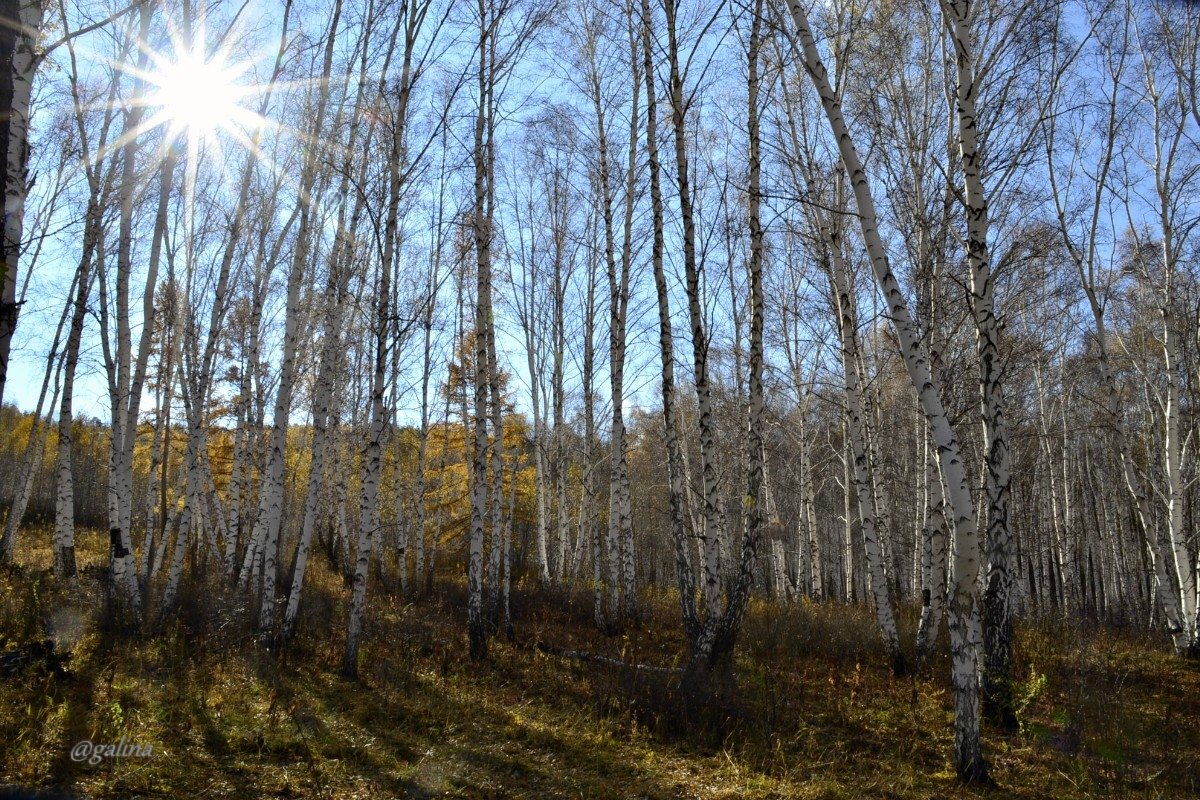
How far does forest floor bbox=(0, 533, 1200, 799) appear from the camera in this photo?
4.63 m

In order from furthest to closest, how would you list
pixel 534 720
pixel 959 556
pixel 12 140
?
pixel 534 720 → pixel 959 556 → pixel 12 140

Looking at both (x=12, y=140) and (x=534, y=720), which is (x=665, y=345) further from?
(x=12, y=140)

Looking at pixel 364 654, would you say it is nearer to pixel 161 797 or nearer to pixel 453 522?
pixel 161 797

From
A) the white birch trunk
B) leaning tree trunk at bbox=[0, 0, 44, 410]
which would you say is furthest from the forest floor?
leaning tree trunk at bbox=[0, 0, 44, 410]

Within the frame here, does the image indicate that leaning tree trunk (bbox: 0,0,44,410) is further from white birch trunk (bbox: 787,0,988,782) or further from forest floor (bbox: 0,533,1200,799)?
white birch trunk (bbox: 787,0,988,782)

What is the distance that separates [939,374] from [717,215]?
10.7 feet

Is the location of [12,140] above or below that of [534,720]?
above

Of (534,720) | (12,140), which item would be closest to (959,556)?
(534,720)

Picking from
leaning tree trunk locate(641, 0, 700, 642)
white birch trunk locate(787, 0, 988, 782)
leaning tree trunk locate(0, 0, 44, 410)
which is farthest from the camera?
leaning tree trunk locate(641, 0, 700, 642)

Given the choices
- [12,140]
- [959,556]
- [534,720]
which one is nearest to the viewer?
[12,140]

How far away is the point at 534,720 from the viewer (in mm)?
6281

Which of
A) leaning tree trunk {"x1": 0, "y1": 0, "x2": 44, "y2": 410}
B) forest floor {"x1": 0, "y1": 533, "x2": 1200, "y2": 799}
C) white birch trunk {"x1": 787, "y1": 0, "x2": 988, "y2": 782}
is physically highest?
leaning tree trunk {"x1": 0, "y1": 0, "x2": 44, "y2": 410}

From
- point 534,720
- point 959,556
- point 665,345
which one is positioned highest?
point 665,345

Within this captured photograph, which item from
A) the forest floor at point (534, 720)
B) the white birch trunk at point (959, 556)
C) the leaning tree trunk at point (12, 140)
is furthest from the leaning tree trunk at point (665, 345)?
the leaning tree trunk at point (12, 140)
